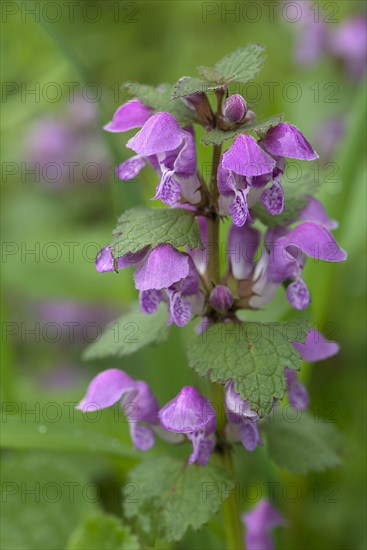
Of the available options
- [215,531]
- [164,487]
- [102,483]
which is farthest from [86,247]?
[164,487]

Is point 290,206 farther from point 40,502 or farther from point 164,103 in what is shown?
point 40,502

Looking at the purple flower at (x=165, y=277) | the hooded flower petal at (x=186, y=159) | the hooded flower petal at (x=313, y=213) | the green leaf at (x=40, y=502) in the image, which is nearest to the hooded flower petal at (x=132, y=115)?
the hooded flower petal at (x=186, y=159)

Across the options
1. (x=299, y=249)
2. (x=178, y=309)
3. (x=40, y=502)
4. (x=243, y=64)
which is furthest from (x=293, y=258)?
(x=40, y=502)

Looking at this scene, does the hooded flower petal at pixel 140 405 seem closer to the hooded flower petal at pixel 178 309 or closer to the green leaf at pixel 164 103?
the hooded flower petal at pixel 178 309

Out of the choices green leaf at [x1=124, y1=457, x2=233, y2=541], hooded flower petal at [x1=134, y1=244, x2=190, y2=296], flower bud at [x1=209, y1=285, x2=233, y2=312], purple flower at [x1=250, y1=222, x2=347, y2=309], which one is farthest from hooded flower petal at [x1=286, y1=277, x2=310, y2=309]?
green leaf at [x1=124, y1=457, x2=233, y2=541]

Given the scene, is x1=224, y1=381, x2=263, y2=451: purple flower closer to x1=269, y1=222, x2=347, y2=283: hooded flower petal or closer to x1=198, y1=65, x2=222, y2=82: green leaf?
x1=269, y1=222, x2=347, y2=283: hooded flower petal
